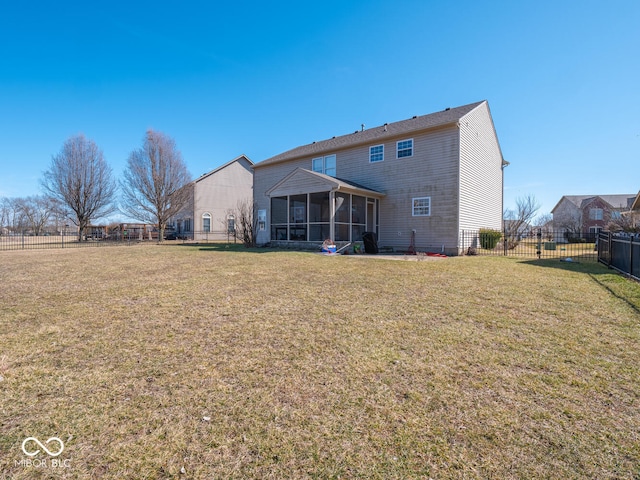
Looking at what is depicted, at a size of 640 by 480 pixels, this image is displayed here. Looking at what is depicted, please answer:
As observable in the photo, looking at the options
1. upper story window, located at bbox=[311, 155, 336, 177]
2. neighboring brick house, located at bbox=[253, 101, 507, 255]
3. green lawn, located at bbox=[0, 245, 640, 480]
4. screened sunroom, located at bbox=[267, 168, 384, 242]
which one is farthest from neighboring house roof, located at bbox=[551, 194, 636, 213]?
green lawn, located at bbox=[0, 245, 640, 480]

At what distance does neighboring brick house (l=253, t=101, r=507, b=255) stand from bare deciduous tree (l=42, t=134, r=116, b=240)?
72.3 ft

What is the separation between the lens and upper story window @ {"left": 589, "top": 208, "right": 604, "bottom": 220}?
37.6 metres

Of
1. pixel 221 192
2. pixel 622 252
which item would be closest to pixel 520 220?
pixel 622 252

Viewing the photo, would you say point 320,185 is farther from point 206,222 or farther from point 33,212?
point 33,212

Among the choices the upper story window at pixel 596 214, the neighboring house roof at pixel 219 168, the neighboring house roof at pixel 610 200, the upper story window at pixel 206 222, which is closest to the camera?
the neighboring house roof at pixel 219 168

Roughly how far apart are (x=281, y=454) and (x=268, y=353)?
140 centimetres

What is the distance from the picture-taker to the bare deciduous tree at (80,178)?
26.5 m

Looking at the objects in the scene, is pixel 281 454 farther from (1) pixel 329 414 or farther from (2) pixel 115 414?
(2) pixel 115 414

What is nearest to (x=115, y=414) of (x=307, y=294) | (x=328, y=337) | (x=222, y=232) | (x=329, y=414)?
(x=329, y=414)

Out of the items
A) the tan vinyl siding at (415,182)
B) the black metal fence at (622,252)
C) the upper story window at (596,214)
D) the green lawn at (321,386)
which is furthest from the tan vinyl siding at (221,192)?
the upper story window at (596,214)

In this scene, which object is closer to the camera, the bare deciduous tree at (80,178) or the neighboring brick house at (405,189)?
the neighboring brick house at (405,189)

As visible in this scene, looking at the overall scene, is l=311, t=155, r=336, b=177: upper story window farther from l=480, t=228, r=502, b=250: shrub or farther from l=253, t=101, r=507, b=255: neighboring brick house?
l=480, t=228, r=502, b=250: shrub

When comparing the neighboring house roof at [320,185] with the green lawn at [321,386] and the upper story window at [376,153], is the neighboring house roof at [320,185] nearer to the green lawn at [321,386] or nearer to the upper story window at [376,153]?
the upper story window at [376,153]

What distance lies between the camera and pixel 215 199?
102 feet
